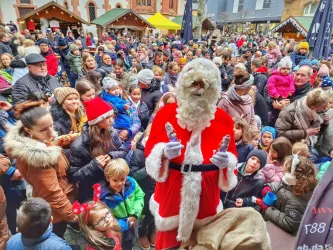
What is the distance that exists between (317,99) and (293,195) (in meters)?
1.46

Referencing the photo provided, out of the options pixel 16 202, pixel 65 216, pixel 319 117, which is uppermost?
pixel 319 117

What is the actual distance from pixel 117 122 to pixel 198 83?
2.11m

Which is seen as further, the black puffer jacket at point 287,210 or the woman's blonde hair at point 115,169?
the woman's blonde hair at point 115,169

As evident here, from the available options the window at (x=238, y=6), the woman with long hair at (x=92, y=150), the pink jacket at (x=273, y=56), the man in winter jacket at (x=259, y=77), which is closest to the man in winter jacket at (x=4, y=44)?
the woman with long hair at (x=92, y=150)

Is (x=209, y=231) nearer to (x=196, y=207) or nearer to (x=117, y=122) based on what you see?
(x=196, y=207)

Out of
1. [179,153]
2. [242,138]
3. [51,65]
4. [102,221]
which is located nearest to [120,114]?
[242,138]

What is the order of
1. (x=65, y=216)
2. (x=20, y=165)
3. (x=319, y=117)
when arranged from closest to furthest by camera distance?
(x=20, y=165)
(x=65, y=216)
(x=319, y=117)

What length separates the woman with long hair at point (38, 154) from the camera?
207 centimetres

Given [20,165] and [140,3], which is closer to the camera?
[20,165]

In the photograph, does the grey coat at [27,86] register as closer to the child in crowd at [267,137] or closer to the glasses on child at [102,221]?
the glasses on child at [102,221]

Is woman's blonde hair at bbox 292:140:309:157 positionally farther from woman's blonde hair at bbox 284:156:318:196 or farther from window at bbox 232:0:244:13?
window at bbox 232:0:244:13

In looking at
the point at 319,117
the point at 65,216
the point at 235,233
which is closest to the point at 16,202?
the point at 65,216

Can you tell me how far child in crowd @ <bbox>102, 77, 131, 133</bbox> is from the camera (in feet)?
12.0

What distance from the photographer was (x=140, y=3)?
33.2 m
